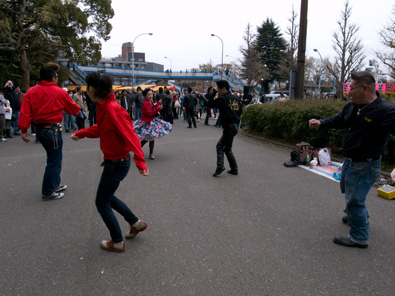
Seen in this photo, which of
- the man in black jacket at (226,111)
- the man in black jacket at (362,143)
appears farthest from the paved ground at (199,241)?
the man in black jacket at (226,111)

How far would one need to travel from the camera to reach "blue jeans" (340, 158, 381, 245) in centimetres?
329

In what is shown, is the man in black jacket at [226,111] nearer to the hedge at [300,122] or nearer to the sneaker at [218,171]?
the sneaker at [218,171]

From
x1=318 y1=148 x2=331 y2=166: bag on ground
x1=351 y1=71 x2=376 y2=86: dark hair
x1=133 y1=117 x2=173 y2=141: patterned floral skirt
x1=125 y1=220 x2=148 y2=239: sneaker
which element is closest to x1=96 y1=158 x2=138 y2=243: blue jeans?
x1=125 y1=220 x2=148 y2=239: sneaker

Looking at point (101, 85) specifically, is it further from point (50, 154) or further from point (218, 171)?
point (218, 171)

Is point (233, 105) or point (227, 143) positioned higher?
point (233, 105)

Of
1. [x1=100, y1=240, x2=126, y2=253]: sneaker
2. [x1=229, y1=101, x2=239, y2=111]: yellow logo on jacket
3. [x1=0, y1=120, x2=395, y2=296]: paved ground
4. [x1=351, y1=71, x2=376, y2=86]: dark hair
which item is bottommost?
[x1=0, y1=120, x2=395, y2=296]: paved ground

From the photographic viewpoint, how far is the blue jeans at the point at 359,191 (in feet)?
10.8

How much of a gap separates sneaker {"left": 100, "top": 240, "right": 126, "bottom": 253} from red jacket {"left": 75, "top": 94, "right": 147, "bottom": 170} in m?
0.92

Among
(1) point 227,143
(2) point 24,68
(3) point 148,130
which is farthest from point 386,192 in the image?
(2) point 24,68

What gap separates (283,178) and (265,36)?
55.7m

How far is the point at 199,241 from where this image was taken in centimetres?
356

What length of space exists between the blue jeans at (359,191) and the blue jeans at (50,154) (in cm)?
419

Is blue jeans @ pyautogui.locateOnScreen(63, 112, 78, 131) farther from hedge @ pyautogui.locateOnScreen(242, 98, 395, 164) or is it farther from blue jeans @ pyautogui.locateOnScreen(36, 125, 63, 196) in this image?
blue jeans @ pyautogui.locateOnScreen(36, 125, 63, 196)

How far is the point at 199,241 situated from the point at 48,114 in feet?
10.1
